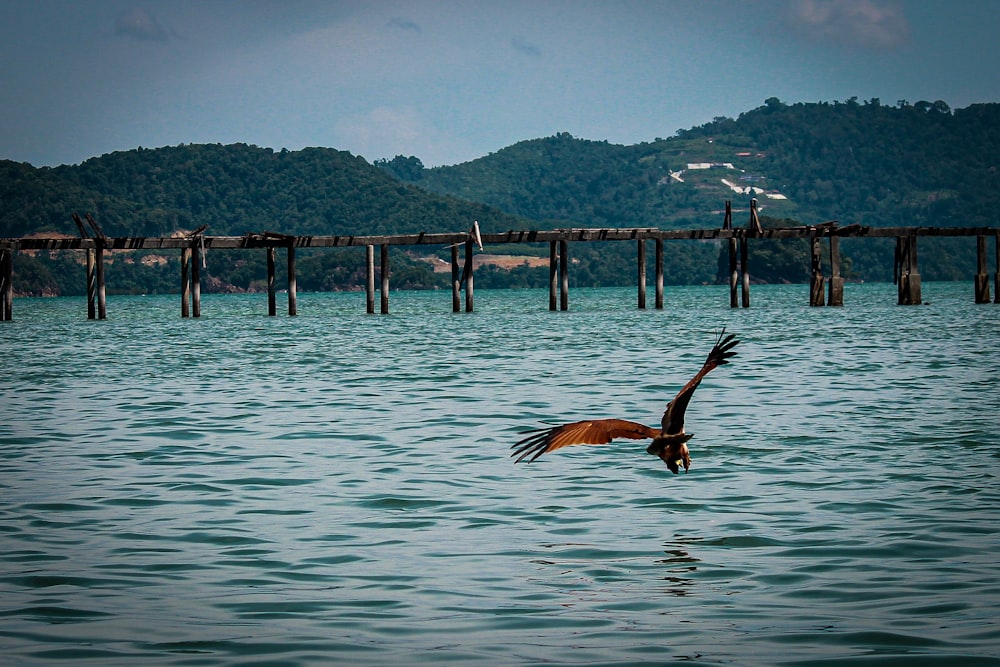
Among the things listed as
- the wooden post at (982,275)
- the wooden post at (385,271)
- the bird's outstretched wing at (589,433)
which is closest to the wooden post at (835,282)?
the wooden post at (982,275)

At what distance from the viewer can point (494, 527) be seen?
10.9 m

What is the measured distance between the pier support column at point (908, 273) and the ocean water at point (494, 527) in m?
36.6

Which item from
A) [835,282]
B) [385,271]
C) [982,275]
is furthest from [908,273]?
[385,271]

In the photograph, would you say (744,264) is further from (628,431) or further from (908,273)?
(628,431)

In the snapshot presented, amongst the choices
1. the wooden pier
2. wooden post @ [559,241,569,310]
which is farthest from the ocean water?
wooden post @ [559,241,569,310]

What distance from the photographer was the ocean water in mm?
7703

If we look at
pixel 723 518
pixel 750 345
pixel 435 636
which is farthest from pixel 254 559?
pixel 750 345

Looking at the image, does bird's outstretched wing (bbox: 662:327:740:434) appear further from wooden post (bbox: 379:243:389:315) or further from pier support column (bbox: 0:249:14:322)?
pier support column (bbox: 0:249:14:322)

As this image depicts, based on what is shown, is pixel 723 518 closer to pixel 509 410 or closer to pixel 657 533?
pixel 657 533

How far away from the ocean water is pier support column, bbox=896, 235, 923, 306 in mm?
36605

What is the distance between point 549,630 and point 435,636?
2.26 ft

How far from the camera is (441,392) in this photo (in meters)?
23.4

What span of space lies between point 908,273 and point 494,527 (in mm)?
54637

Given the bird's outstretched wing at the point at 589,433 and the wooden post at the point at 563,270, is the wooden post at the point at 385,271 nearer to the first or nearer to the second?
the wooden post at the point at 563,270
